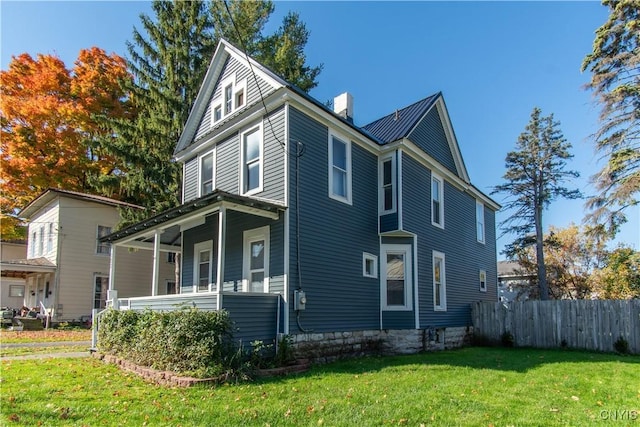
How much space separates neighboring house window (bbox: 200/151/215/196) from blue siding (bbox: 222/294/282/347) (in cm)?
492

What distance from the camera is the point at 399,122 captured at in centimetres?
1408

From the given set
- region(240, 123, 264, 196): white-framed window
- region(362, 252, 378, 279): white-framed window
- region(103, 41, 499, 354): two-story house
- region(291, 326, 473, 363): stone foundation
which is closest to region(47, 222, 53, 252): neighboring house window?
region(103, 41, 499, 354): two-story house

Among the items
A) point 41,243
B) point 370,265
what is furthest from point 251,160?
point 41,243

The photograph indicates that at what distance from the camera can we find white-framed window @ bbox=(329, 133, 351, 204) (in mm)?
10922

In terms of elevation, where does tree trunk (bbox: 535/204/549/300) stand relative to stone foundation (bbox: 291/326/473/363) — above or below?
above

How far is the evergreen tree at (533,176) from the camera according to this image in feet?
94.7

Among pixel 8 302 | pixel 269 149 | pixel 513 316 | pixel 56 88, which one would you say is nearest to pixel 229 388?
pixel 269 149

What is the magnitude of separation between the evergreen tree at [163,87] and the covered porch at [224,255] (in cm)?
510

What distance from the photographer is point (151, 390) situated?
6535mm

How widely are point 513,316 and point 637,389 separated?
790cm

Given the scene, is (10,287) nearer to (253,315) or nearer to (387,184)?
(253,315)

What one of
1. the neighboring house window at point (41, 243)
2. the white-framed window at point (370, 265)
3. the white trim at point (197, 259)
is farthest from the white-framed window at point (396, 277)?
the neighboring house window at point (41, 243)

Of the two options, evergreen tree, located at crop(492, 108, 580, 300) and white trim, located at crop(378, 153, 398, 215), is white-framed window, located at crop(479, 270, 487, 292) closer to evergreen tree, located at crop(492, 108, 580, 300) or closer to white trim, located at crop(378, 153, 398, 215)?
white trim, located at crop(378, 153, 398, 215)

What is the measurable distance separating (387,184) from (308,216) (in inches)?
136
